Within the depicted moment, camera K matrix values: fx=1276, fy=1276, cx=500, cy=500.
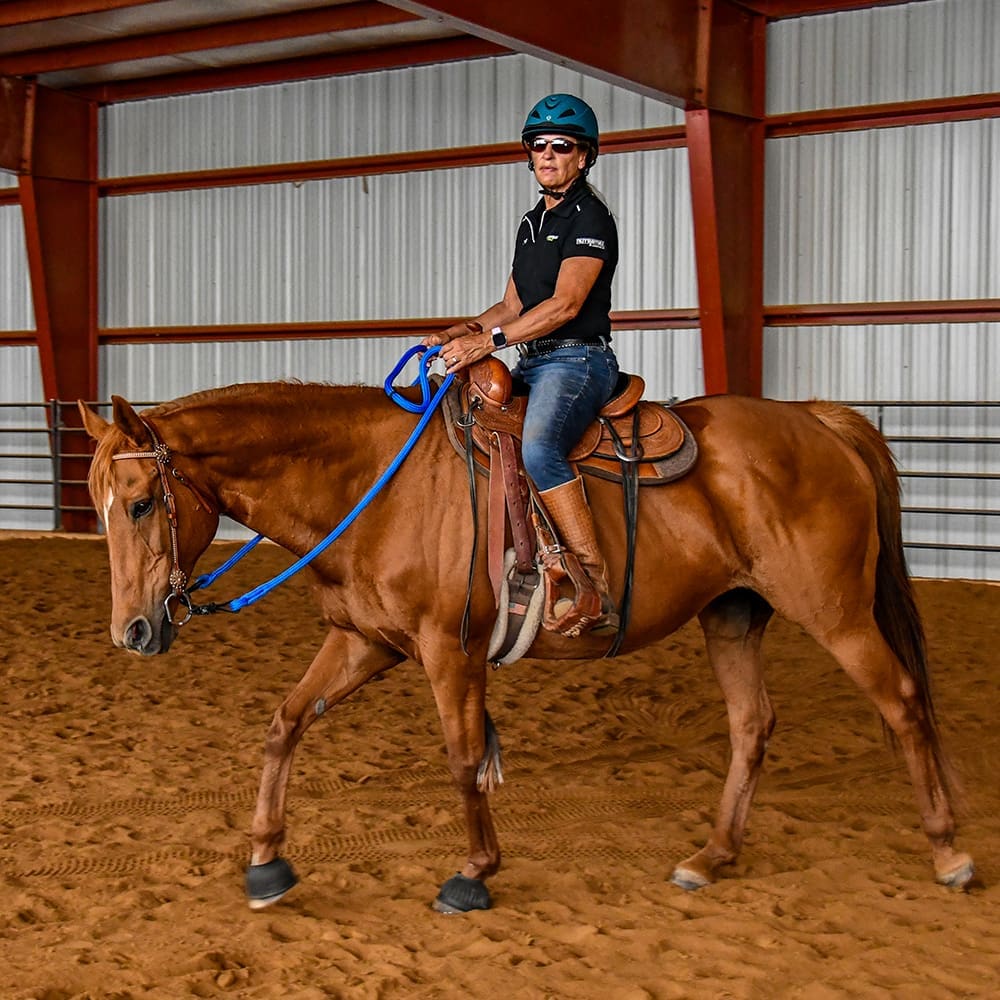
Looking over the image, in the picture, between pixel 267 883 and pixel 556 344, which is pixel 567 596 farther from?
pixel 267 883

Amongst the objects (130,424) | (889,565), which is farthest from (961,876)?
(130,424)

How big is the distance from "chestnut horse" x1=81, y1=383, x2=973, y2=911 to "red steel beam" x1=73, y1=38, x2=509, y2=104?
29.9ft

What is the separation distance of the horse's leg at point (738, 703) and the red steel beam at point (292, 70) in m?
9.11

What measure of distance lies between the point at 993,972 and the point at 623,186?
9792 millimetres

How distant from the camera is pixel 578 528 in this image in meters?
3.98

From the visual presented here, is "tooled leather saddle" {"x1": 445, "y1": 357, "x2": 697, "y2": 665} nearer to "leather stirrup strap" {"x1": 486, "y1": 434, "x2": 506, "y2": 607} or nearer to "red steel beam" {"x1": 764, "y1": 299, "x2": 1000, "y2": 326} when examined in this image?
"leather stirrup strap" {"x1": 486, "y1": 434, "x2": 506, "y2": 607}

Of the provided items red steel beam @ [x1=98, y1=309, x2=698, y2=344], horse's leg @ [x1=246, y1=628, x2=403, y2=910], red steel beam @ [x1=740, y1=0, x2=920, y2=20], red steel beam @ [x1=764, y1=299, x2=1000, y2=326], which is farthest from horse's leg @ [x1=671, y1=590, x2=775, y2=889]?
red steel beam @ [x1=740, y1=0, x2=920, y2=20]

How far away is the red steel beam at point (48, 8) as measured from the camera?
11.7 metres

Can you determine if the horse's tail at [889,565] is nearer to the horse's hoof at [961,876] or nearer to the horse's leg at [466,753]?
the horse's hoof at [961,876]

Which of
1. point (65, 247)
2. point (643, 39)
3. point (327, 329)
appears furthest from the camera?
point (65, 247)

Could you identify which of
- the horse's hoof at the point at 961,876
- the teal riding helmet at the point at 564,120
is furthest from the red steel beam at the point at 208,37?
A: the horse's hoof at the point at 961,876

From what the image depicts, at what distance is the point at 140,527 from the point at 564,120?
183cm

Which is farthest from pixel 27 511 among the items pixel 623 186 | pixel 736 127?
pixel 736 127

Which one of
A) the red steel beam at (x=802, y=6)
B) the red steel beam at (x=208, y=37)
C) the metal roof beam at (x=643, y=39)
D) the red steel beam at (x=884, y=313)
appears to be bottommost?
the red steel beam at (x=884, y=313)
